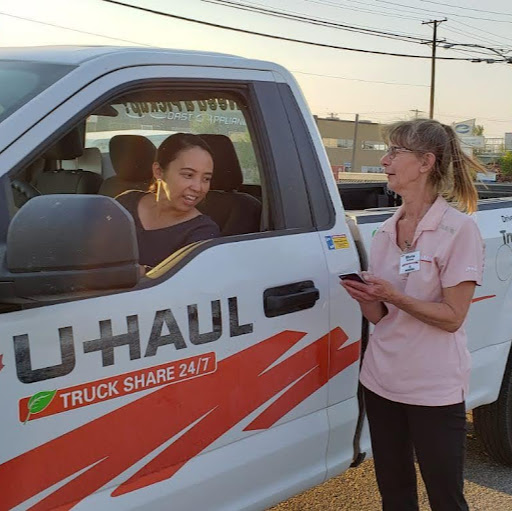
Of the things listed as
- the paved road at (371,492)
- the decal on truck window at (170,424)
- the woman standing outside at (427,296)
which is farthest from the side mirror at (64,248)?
the paved road at (371,492)

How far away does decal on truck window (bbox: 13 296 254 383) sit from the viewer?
1881 millimetres

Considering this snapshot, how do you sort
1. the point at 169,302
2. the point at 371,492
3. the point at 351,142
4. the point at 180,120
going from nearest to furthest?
the point at 169,302, the point at 180,120, the point at 371,492, the point at 351,142

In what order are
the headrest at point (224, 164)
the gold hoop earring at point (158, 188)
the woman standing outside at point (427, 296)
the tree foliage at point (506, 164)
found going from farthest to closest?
the tree foliage at point (506, 164) < the headrest at point (224, 164) < the gold hoop earring at point (158, 188) < the woman standing outside at point (427, 296)

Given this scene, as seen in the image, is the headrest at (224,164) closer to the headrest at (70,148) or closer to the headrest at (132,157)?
the headrest at (132,157)

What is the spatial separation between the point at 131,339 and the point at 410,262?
0.98m

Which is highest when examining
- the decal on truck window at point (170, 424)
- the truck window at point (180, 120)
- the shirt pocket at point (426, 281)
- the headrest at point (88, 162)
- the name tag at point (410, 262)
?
the truck window at point (180, 120)

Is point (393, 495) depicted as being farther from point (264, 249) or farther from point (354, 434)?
point (264, 249)

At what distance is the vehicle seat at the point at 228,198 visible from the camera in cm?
298

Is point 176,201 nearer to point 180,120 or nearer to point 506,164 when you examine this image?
point 180,120

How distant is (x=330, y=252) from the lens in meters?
2.80

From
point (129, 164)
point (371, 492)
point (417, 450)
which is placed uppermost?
point (129, 164)

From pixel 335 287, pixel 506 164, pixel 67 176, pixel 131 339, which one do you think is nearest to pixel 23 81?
pixel 131 339

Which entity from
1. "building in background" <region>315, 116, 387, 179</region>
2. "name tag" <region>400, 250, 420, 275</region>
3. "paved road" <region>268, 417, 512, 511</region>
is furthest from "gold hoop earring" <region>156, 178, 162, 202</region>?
"building in background" <region>315, 116, 387, 179</region>

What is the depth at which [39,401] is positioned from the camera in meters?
1.91
